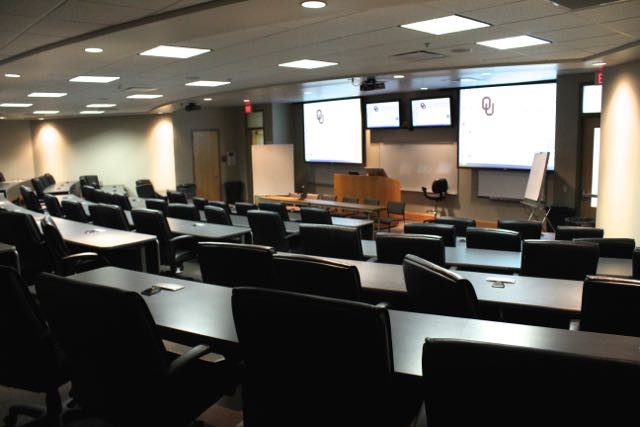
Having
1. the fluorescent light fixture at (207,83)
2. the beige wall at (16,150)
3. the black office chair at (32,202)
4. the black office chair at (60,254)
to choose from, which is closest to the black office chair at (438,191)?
the fluorescent light fixture at (207,83)

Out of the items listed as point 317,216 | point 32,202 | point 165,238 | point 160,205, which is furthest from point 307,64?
point 32,202

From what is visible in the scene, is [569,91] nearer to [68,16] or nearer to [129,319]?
[68,16]

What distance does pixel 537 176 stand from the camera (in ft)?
28.7

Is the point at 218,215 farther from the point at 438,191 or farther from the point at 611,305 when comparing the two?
the point at 438,191

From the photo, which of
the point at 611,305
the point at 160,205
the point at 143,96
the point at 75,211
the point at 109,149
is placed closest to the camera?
the point at 611,305

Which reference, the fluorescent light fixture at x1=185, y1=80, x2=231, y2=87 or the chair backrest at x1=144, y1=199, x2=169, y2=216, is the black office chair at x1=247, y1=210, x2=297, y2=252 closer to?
the chair backrest at x1=144, y1=199, x2=169, y2=216

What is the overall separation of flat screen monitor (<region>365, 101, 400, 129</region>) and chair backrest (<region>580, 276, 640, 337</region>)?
9.98 meters

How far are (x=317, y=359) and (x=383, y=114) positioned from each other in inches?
438

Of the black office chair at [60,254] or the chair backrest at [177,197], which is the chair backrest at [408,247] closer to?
the black office chair at [60,254]

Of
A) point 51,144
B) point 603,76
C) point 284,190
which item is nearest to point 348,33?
point 603,76

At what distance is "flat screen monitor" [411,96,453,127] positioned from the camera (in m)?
10.9

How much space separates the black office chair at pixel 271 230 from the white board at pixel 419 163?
6.43 m

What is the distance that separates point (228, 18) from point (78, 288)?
8.16ft

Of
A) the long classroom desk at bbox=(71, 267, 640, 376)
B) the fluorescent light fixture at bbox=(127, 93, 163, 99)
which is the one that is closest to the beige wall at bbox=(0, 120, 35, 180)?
the fluorescent light fixture at bbox=(127, 93, 163, 99)
